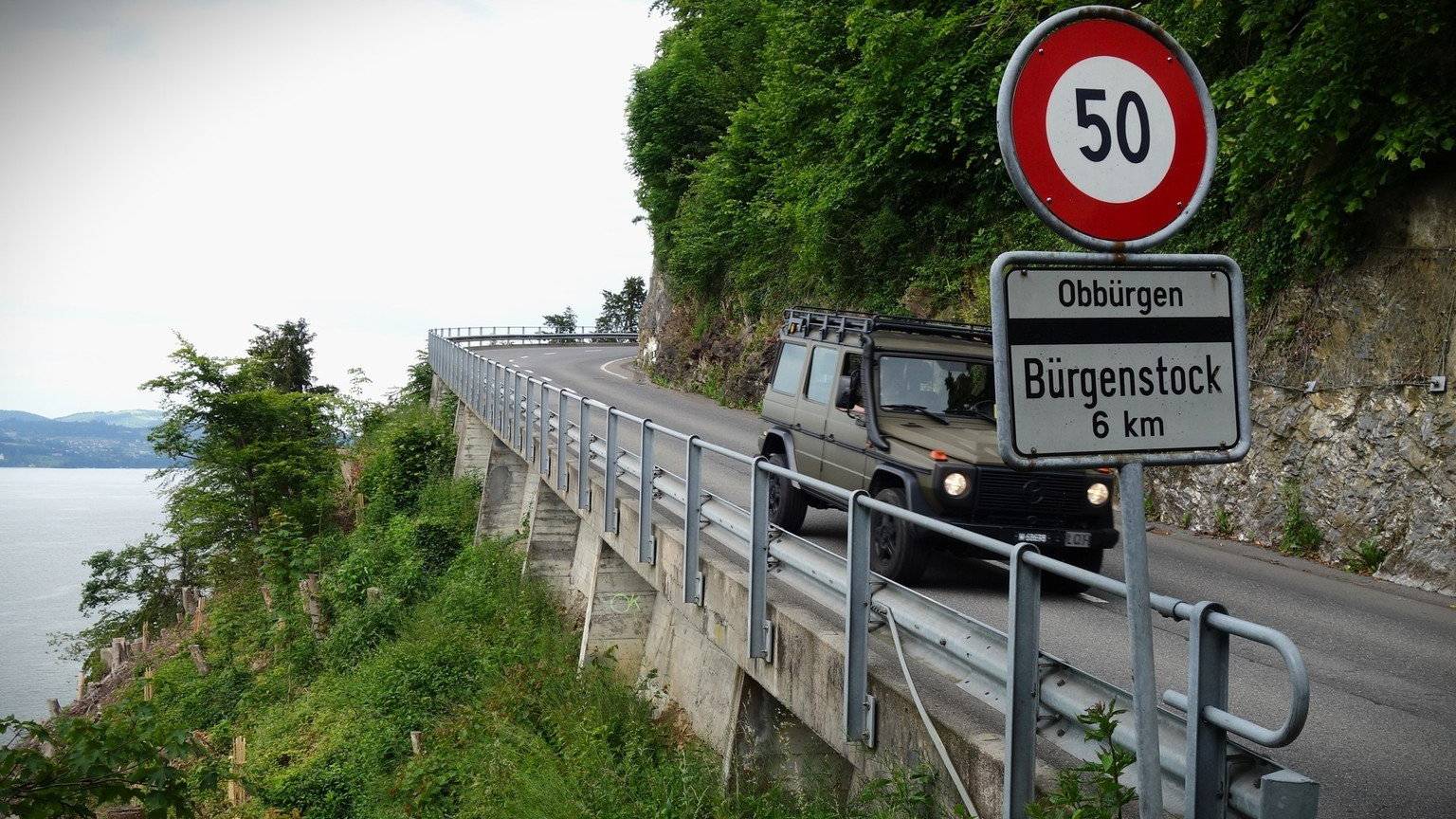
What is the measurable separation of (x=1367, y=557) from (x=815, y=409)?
6.35m

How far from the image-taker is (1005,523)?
828 cm

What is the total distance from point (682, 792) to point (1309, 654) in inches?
180

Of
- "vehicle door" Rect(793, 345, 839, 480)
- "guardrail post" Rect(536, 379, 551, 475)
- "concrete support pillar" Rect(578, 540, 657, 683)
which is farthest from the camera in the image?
"guardrail post" Rect(536, 379, 551, 475)

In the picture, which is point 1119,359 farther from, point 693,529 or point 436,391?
point 436,391

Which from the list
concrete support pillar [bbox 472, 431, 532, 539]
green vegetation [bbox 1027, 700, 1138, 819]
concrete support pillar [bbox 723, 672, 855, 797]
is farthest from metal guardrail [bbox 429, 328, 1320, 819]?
concrete support pillar [bbox 472, 431, 532, 539]

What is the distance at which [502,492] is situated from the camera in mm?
23500

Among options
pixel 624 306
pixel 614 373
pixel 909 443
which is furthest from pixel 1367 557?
pixel 624 306

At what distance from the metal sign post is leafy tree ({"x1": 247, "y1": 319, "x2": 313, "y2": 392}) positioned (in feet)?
243

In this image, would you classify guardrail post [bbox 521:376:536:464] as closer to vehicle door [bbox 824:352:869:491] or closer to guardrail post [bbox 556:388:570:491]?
guardrail post [bbox 556:388:570:491]

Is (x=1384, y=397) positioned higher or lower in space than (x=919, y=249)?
lower

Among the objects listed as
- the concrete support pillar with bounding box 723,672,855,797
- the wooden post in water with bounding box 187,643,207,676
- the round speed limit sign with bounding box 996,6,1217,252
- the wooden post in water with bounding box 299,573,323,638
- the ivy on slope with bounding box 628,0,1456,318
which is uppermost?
the ivy on slope with bounding box 628,0,1456,318

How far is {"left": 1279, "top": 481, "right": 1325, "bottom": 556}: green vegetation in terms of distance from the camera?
12.0 meters

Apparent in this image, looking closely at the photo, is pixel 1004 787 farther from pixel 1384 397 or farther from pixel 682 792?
pixel 1384 397

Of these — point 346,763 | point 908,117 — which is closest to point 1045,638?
point 346,763
